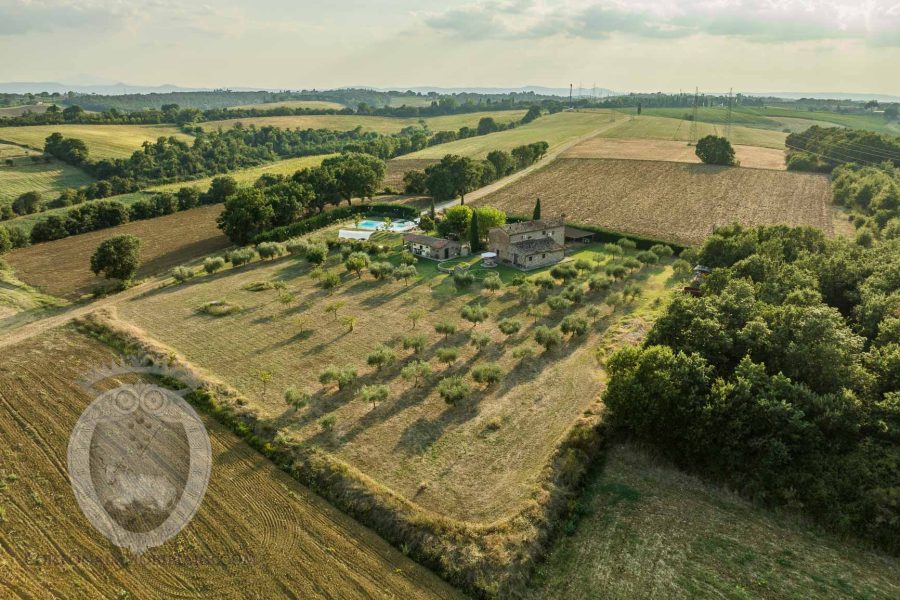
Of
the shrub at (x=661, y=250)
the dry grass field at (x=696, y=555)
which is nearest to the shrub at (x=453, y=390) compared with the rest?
the dry grass field at (x=696, y=555)

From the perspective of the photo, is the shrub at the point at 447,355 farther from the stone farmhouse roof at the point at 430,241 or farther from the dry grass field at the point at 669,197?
the dry grass field at the point at 669,197

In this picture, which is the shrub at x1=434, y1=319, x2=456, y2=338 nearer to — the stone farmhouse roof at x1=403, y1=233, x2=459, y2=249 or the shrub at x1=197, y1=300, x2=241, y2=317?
the shrub at x1=197, y1=300, x2=241, y2=317

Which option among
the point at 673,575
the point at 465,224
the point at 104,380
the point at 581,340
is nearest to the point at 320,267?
the point at 465,224

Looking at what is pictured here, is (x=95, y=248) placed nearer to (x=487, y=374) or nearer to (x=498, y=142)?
(x=487, y=374)

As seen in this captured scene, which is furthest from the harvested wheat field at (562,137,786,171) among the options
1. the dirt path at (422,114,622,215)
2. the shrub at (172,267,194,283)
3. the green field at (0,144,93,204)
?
the green field at (0,144,93,204)

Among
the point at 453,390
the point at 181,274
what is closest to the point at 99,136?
the point at 181,274
